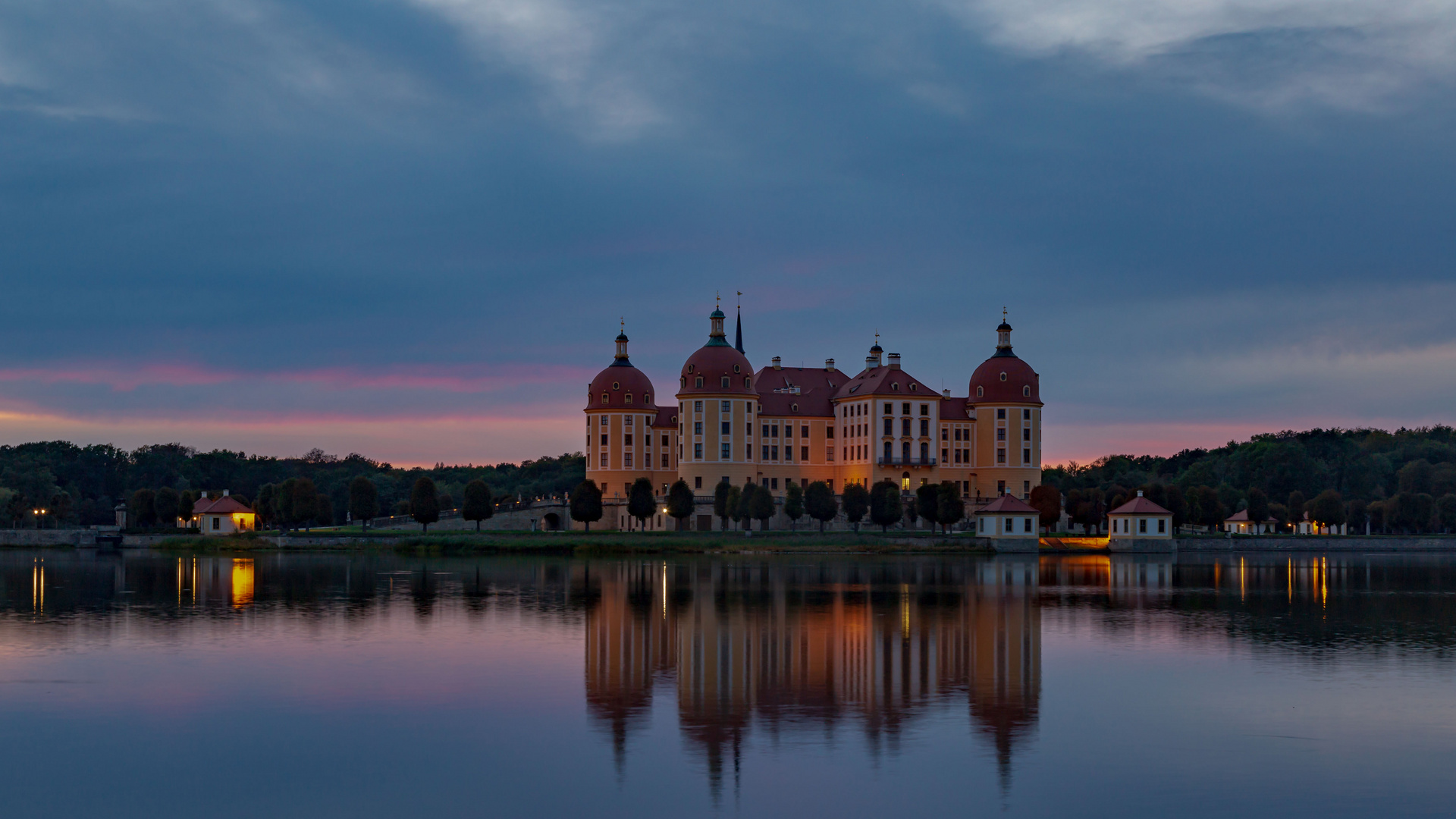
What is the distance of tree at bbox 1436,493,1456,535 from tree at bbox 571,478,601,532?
209ft

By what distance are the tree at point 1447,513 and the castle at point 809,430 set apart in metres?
32.5

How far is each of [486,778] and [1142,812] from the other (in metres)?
7.48

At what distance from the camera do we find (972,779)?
1602cm

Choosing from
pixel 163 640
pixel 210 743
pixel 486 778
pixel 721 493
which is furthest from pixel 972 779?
pixel 721 493

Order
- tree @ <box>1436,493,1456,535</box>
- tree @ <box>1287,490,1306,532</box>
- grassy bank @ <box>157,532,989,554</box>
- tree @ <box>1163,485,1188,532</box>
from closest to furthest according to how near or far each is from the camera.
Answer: grassy bank @ <box>157,532,989,554</box> < tree @ <box>1163,485,1188,532</box> < tree @ <box>1436,493,1456,535</box> < tree @ <box>1287,490,1306,532</box>

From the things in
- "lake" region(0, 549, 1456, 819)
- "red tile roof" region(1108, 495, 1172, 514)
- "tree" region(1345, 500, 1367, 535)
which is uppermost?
"red tile roof" region(1108, 495, 1172, 514)

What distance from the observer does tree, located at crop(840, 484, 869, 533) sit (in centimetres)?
8431

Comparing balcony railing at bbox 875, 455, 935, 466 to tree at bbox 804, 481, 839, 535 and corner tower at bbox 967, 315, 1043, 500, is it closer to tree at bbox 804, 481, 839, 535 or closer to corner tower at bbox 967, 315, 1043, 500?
corner tower at bbox 967, 315, 1043, 500

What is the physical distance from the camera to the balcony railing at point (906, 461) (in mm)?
93812

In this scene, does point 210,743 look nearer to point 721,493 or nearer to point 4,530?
point 721,493

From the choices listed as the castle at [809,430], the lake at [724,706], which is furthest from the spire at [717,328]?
the lake at [724,706]

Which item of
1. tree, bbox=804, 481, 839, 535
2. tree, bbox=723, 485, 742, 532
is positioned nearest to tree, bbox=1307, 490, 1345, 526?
tree, bbox=804, 481, 839, 535

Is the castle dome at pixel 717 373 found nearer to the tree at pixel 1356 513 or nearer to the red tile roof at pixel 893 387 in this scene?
the red tile roof at pixel 893 387

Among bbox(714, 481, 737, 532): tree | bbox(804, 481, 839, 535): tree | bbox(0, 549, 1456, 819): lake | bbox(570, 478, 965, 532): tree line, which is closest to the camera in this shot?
bbox(0, 549, 1456, 819): lake
